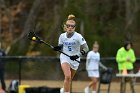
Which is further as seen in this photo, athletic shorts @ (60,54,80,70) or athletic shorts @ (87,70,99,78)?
athletic shorts @ (87,70,99,78)

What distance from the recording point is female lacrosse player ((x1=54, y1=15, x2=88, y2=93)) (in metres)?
15.3

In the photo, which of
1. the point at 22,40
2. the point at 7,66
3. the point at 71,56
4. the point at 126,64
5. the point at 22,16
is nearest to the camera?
the point at 71,56

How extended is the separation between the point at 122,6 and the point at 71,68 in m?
27.0

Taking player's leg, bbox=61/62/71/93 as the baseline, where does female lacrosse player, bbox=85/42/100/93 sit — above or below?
above

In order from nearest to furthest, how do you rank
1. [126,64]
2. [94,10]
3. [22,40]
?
[126,64] < [22,40] < [94,10]

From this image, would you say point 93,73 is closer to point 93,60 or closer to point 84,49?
point 93,60

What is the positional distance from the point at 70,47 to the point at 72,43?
0.14 metres

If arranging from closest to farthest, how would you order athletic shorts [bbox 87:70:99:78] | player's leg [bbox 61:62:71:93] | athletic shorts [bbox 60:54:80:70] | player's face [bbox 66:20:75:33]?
player's leg [bbox 61:62:71:93] → player's face [bbox 66:20:75:33] → athletic shorts [bbox 60:54:80:70] → athletic shorts [bbox 87:70:99:78]

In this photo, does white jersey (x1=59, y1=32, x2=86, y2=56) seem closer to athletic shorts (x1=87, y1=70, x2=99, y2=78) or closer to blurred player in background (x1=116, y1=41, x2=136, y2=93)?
blurred player in background (x1=116, y1=41, x2=136, y2=93)

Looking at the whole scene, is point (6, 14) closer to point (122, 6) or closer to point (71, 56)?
point (122, 6)

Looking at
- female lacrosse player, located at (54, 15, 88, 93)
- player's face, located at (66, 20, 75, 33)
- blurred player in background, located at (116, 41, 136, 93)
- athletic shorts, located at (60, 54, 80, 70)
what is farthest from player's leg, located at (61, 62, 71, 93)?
blurred player in background, located at (116, 41, 136, 93)

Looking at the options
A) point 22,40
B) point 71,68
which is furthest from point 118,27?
point 71,68

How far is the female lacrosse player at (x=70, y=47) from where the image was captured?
1533cm

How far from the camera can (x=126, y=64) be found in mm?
21125
